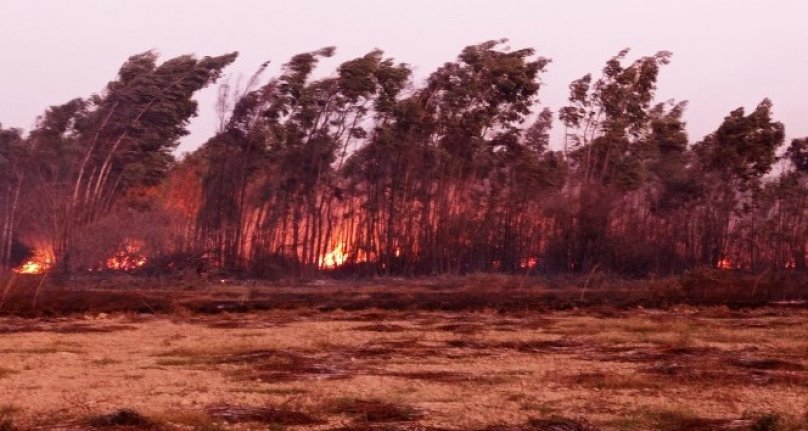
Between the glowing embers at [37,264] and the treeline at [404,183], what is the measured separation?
6.6 inches

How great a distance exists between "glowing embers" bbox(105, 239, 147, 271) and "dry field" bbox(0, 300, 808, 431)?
12.5 meters

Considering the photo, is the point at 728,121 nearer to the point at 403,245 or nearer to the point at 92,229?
the point at 403,245

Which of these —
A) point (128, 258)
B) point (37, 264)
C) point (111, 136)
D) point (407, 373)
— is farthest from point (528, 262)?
point (407, 373)

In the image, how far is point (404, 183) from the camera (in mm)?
32469

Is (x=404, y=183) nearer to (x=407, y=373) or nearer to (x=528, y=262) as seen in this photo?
(x=528, y=262)

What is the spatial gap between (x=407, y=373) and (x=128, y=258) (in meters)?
21.4

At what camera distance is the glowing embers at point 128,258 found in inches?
1227

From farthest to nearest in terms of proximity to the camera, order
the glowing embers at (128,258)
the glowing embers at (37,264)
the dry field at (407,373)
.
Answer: the glowing embers at (37,264) → the glowing embers at (128,258) → the dry field at (407,373)

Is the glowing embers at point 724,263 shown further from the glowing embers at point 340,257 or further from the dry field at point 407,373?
the dry field at point 407,373

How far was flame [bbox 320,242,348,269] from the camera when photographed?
3303 cm

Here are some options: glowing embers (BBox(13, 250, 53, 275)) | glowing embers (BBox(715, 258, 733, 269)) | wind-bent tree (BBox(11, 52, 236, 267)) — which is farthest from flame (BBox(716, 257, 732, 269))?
glowing embers (BBox(13, 250, 53, 275))

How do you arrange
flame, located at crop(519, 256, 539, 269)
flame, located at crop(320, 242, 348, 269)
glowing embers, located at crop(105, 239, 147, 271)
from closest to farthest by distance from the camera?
glowing embers, located at crop(105, 239, 147, 271)
flame, located at crop(519, 256, 539, 269)
flame, located at crop(320, 242, 348, 269)

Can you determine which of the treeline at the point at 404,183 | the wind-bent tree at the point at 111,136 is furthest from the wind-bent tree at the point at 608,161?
the wind-bent tree at the point at 111,136

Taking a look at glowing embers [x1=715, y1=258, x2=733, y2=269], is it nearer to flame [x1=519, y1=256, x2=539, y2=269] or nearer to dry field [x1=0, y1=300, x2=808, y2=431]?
flame [x1=519, y1=256, x2=539, y2=269]
